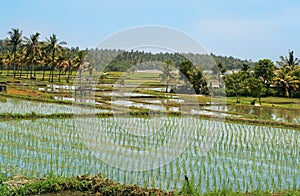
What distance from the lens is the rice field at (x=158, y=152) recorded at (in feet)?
21.7

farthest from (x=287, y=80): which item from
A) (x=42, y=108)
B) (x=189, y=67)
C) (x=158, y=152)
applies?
(x=158, y=152)

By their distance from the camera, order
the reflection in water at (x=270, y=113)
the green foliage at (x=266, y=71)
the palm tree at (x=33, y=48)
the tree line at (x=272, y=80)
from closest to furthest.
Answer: the reflection in water at (x=270, y=113), the tree line at (x=272, y=80), the green foliage at (x=266, y=71), the palm tree at (x=33, y=48)

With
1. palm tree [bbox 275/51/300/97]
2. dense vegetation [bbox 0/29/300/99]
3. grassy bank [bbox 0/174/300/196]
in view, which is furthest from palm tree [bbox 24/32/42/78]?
grassy bank [bbox 0/174/300/196]

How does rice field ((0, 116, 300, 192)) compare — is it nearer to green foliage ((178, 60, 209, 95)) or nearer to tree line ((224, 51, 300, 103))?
green foliage ((178, 60, 209, 95))

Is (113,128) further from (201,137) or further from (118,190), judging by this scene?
(118,190)

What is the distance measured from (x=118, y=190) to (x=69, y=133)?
5.39 metres

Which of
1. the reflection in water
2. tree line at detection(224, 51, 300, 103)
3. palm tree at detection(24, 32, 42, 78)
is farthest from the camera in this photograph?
palm tree at detection(24, 32, 42, 78)

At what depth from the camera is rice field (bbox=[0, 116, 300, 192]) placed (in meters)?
6.62

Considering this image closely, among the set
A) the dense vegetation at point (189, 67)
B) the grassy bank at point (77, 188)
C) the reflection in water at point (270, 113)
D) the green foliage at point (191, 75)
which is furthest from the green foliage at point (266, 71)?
the grassy bank at point (77, 188)

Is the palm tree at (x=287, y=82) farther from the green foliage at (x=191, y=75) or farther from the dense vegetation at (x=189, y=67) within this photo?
the green foliage at (x=191, y=75)

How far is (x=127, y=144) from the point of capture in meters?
9.37

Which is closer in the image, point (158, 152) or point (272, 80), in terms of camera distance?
point (158, 152)

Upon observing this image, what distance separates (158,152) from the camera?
28.5 ft

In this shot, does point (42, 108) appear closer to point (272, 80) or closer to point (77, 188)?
point (77, 188)
